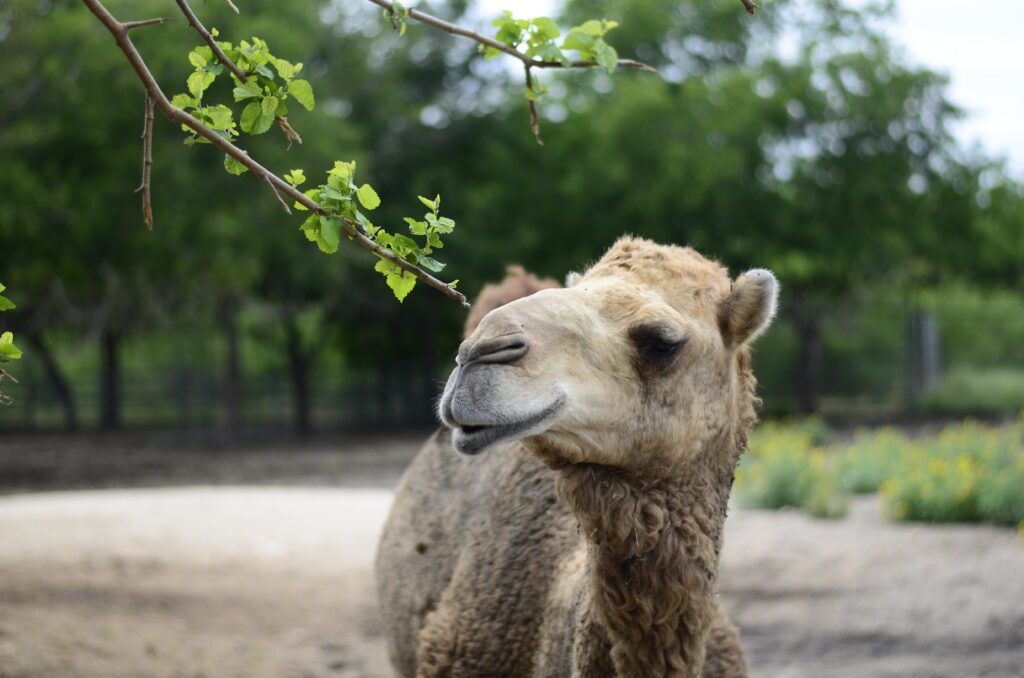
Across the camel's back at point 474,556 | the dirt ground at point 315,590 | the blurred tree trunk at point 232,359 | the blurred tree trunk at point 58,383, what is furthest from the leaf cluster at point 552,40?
the blurred tree trunk at point 58,383

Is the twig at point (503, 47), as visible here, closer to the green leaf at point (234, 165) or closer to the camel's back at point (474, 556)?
the green leaf at point (234, 165)

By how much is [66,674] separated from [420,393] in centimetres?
2019

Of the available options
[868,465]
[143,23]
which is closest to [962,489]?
[868,465]

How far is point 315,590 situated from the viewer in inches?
327

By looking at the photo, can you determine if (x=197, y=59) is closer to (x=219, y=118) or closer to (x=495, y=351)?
(x=219, y=118)

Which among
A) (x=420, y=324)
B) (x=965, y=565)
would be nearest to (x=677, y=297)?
(x=965, y=565)

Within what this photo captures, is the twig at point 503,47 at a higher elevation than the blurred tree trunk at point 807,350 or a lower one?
higher

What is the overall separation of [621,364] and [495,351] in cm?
42

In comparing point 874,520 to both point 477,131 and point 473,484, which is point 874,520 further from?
point 477,131

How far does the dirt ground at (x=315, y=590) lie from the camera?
6.25 meters

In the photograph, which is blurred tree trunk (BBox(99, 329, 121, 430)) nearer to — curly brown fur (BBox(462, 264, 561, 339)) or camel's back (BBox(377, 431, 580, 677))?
camel's back (BBox(377, 431, 580, 677))

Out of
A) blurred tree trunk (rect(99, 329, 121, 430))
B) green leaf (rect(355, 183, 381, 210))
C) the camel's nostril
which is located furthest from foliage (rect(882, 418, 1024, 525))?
blurred tree trunk (rect(99, 329, 121, 430))

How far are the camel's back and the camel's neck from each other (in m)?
0.71

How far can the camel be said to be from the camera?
2582 mm
